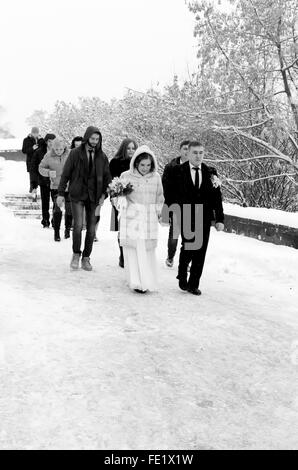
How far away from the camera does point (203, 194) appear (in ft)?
22.6

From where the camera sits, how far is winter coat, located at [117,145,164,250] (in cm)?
694

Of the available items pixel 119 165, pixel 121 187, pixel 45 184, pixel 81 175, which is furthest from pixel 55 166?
pixel 121 187

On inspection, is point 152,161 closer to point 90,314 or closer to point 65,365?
point 90,314

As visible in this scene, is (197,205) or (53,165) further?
(53,165)

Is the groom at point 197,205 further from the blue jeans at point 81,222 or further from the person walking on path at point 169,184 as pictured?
the blue jeans at point 81,222

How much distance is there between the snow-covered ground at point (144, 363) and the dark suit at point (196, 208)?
21.1 inches

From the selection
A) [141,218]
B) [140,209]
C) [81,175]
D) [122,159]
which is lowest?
[141,218]

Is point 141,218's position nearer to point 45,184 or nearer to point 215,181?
point 215,181

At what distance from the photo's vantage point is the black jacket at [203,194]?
22.5 ft

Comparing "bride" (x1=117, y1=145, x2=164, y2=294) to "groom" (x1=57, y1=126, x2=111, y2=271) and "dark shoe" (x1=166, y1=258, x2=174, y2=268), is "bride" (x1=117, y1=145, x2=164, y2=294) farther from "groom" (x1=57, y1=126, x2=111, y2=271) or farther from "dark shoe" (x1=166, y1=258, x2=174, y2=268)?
Answer: "dark shoe" (x1=166, y1=258, x2=174, y2=268)

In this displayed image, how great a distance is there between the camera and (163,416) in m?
3.62

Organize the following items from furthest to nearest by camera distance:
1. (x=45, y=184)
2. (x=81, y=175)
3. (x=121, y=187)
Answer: (x=45, y=184)
(x=81, y=175)
(x=121, y=187)

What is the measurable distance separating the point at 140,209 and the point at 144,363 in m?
2.85

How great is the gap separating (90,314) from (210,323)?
121 cm
